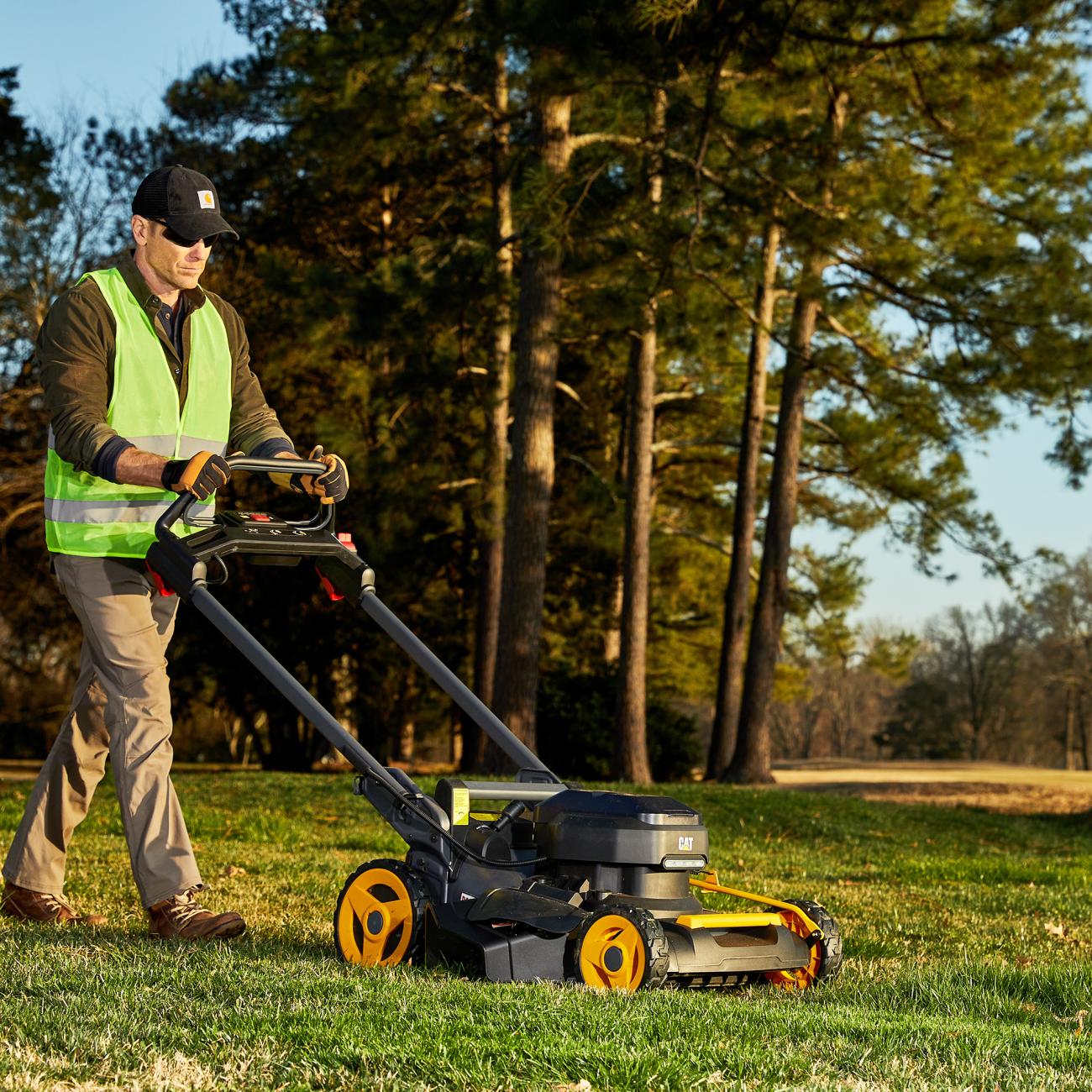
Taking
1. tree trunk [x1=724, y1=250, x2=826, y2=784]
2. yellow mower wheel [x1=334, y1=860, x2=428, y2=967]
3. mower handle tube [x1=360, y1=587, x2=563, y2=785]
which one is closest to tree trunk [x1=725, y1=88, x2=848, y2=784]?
tree trunk [x1=724, y1=250, x2=826, y2=784]

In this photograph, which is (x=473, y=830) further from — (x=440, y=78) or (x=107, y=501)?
(x=440, y=78)

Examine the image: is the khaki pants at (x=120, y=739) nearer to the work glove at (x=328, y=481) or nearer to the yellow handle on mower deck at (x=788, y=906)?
the work glove at (x=328, y=481)

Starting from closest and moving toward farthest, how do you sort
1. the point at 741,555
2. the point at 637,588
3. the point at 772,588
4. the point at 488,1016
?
the point at 488,1016, the point at 637,588, the point at 772,588, the point at 741,555

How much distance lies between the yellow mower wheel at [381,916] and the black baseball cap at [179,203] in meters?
2.13

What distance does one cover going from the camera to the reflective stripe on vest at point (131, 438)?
499 centimetres

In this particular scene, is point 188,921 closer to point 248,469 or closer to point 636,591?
point 248,469

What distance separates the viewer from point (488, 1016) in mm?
3619

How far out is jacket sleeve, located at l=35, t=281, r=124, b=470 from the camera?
4789mm

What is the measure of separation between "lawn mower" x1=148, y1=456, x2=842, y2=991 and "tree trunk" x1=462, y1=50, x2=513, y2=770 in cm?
1431

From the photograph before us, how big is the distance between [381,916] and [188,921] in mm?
719

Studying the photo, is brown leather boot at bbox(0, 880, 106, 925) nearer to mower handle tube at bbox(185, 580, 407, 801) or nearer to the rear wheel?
mower handle tube at bbox(185, 580, 407, 801)

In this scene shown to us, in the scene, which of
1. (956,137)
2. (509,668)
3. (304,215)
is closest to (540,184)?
(509,668)

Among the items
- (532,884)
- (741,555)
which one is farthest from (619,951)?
(741,555)

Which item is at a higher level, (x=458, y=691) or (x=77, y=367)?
(x=77, y=367)
